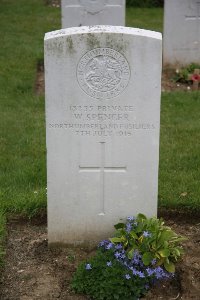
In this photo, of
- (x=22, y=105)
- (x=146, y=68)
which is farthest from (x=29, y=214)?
(x=22, y=105)

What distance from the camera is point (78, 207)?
4.48m

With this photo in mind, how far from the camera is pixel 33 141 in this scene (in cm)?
677

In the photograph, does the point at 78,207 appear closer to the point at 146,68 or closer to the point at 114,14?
the point at 146,68

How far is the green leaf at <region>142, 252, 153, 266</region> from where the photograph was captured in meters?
4.04

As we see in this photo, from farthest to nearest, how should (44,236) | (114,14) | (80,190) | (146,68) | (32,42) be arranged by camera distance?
(32,42) → (114,14) → (44,236) → (80,190) → (146,68)

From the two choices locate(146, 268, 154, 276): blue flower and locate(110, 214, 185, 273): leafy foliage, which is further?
locate(110, 214, 185, 273): leafy foliage

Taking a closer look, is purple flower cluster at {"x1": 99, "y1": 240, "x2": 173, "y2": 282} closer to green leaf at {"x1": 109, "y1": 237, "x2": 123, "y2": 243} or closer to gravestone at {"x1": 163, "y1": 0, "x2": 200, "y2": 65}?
green leaf at {"x1": 109, "y1": 237, "x2": 123, "y2": 243}

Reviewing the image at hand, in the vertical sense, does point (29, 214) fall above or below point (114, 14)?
below

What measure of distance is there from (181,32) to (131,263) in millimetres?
6367

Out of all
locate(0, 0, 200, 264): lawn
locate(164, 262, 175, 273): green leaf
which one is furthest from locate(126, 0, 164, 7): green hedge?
locate(164, 262, 175, 273): green leaf

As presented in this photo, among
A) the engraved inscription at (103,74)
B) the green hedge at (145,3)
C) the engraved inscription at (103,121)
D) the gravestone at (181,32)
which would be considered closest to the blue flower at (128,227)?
the engraved inscription at (103,121)

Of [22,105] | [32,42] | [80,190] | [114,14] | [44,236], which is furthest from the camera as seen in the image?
[32,42]

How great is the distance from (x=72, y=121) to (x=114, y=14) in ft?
18.8

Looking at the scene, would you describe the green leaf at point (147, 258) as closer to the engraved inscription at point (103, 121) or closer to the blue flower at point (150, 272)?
the blue flower at point (150, 272)
